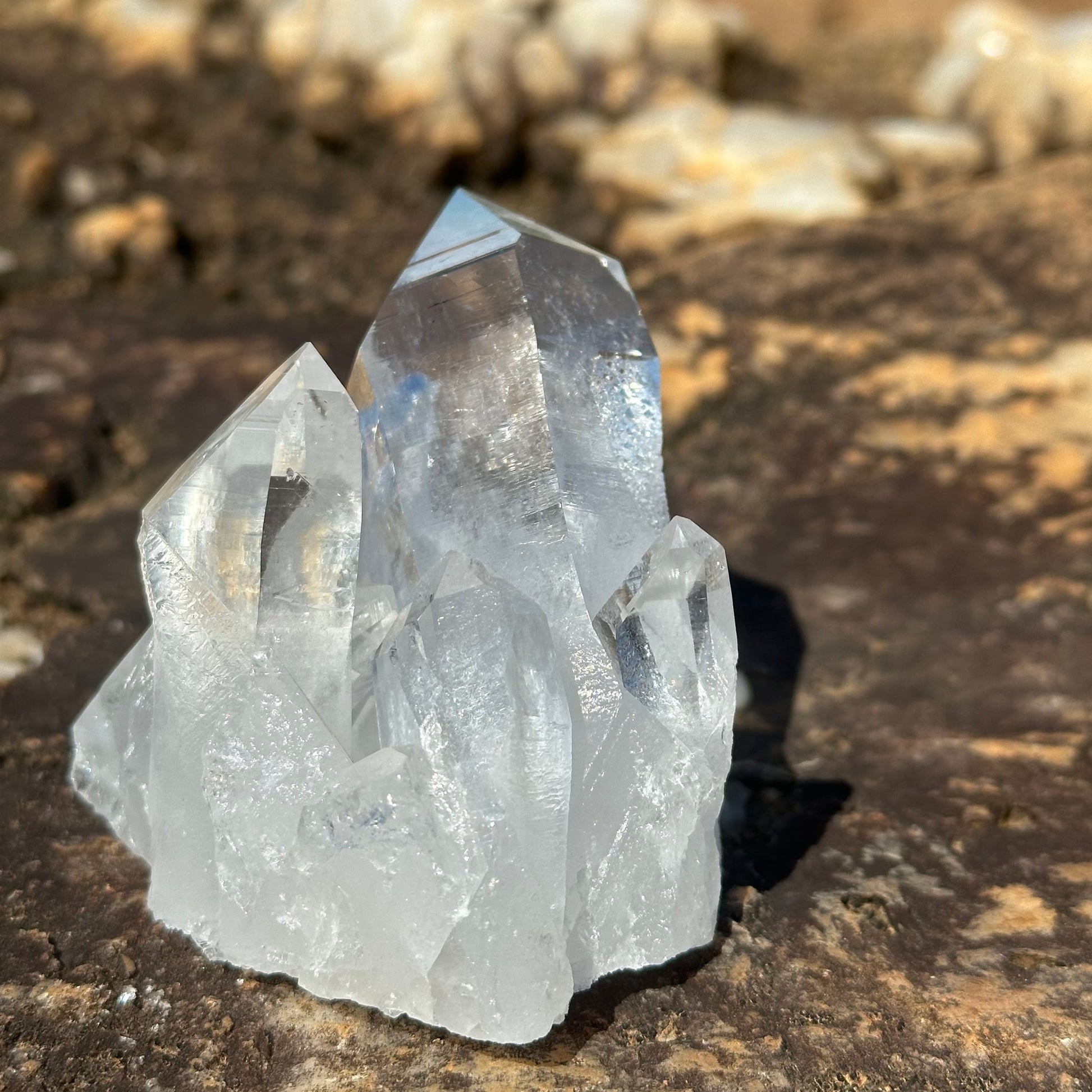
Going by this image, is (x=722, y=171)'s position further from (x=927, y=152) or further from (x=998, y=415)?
(x=998, y=415)

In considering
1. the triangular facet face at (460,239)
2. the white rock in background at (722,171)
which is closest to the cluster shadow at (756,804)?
the triangular facet face at (460,239)

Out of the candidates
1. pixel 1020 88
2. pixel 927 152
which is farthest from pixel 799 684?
pixel 1020 88

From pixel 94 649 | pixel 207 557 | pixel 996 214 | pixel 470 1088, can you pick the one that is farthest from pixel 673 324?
pixel 470 1088

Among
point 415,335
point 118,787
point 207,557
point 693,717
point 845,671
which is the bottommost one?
point 845,671

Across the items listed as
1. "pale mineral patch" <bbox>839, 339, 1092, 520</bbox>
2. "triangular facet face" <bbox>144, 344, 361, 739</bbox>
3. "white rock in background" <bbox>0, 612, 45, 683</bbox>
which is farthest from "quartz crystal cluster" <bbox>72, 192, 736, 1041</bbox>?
"pale mineral patch" <bbox>839, 339, 1092, 520</bbox>

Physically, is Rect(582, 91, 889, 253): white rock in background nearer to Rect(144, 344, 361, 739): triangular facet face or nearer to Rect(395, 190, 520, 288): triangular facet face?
Rect(395, 190, 520, 288): triangular facet face

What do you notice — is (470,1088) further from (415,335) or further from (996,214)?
(996,214)
